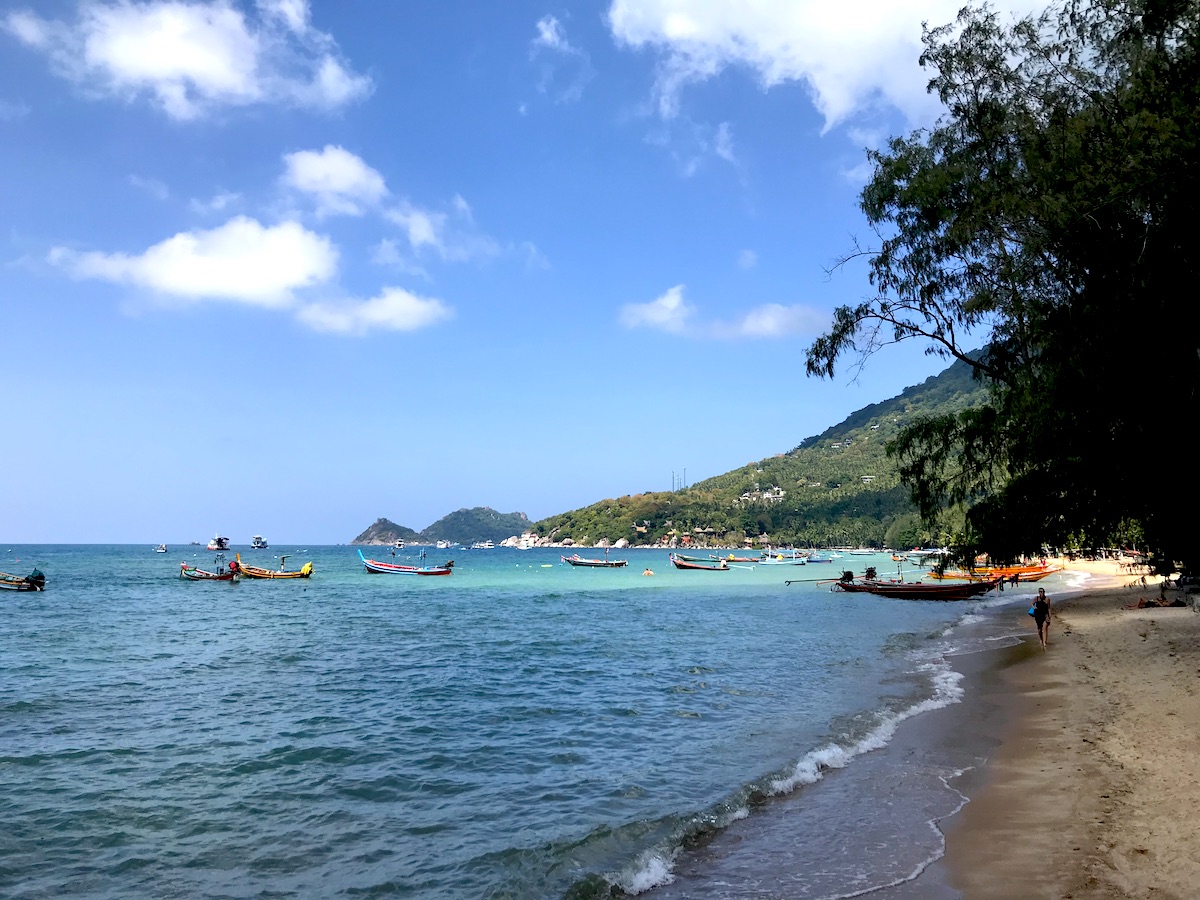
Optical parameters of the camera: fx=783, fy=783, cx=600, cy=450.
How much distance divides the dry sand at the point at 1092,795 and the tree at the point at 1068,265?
3245 mm

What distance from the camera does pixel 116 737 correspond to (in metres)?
13.8

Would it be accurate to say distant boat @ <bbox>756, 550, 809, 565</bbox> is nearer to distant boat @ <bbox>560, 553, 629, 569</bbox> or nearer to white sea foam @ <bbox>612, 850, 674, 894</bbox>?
distant boat @ <bbox>560, 553, 629, 569</bbox>

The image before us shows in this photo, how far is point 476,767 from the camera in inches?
466

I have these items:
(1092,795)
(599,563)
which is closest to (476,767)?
(1092,795)

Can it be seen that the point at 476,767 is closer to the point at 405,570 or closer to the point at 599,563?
the point at 405,570

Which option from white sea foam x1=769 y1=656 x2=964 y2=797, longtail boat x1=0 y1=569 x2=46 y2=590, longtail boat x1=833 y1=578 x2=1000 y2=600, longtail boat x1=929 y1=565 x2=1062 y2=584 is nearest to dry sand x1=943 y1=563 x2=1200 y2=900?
white sea foam x1=769 y1=656 x2=964 y2=797

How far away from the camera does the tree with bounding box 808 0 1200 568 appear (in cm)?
1033

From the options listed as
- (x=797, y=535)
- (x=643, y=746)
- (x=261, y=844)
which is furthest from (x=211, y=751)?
(x=797, y=535)

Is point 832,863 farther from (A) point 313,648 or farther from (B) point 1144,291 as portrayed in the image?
(A) point 313,648

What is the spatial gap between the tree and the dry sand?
325cm

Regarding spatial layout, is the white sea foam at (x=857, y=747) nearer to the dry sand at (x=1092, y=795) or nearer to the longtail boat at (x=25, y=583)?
the dry sand at (x=1092, y=795)

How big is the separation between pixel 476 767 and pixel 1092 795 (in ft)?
26.4

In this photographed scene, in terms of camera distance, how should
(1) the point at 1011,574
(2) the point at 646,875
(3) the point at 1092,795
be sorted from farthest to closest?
(1) the point at 1011,574 → (3) the point at 1092,795 → (2) the point at 646,875

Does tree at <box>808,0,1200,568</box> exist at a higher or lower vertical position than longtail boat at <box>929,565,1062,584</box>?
higher
